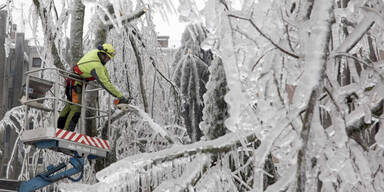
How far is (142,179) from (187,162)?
0.71 ft

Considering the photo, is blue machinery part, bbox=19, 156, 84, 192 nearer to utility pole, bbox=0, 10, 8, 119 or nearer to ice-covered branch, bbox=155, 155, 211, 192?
ice-covered branch, bbox=155, 155, 211, 192

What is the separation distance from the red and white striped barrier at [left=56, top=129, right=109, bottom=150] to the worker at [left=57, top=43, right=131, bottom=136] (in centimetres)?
43

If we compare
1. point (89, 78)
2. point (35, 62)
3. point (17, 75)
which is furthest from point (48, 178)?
point (35, 62)

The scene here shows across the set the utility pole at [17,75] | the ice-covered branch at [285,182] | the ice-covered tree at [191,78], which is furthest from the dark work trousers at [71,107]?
the utility pole at [17,75]

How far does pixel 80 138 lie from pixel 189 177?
16.8 ft

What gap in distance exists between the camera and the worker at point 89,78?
21.9ft

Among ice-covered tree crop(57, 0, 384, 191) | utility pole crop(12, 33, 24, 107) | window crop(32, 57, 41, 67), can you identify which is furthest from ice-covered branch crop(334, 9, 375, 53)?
window crop(32, 57, 41, 67)

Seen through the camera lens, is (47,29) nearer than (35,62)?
Yes

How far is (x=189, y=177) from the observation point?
1986 millimetres

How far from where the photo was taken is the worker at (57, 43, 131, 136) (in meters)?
6.68

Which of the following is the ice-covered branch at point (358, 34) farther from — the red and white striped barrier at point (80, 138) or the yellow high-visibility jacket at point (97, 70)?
the red and white striped barrier at point (80, 138)

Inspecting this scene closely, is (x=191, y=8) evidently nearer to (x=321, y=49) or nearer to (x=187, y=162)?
(x=321, y=49)

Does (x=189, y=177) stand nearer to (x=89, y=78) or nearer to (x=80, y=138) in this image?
(x=80, y=138)

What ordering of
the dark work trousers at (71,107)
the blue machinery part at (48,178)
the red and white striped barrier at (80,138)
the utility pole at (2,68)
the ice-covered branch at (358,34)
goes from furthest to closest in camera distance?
the utility pole at (2,68), the dark work trousers at (71,107), the blue machinery part at (48,178), the red and white striped barrier at (80,138), the ice-covered branch at (358,34)
